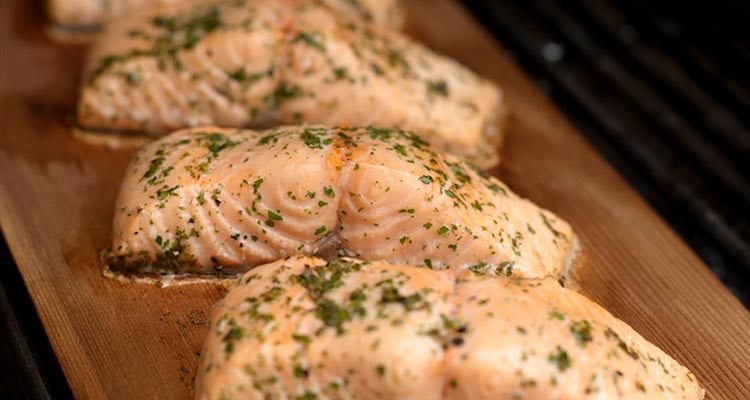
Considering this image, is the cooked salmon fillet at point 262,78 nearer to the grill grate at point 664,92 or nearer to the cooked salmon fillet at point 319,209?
the cooked salmon fillet at point 319,209

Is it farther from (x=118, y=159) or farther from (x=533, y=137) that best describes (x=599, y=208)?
(x=118, y=159)

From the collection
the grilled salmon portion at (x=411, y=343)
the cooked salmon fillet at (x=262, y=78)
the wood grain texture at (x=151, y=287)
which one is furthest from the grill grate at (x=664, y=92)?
the grilled salmon portion at (x=411, y=343)

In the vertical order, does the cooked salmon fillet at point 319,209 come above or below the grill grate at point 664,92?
below

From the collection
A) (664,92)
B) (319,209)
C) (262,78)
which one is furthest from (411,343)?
(664,92)

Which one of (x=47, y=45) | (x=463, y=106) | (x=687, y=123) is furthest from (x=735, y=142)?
(x=47, y=45)

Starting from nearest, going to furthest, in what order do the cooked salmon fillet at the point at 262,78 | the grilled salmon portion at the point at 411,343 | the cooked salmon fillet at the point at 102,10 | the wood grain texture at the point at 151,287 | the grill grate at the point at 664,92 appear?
the grilled salmon portion at the point at 411,343
the wood grain texture at the point at 151,287
the cooked salmon fillet at the point at 262,78
the grill grate at the point at 664,92
the cooked salmon fillet at the point at 102,10

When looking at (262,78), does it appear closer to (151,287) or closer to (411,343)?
(151,287)
